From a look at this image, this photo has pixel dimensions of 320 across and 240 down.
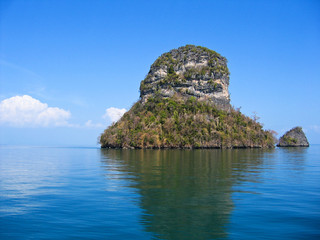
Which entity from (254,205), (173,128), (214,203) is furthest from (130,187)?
(173,128)

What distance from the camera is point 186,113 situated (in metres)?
135

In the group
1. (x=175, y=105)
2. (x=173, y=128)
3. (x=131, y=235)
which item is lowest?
(x=131, y=235)

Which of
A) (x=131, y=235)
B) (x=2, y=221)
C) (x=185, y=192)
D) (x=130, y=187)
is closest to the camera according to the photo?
(x=131, y=235)

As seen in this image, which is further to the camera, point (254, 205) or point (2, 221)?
point (254, 205)

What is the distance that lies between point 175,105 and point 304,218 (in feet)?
417

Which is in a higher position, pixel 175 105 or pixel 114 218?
pixel 175 105

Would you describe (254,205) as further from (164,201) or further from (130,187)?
(130,187)

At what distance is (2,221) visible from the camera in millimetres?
13016

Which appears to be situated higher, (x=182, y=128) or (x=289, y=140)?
(x=182, y=128)

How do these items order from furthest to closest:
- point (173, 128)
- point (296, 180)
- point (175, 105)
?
point (175, 105), point (173, 128), point (296, 180)

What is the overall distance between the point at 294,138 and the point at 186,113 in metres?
72.5

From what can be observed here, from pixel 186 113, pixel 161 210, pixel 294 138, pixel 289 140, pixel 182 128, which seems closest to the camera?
pixel 161 210

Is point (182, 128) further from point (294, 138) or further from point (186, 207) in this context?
point (186, 207)

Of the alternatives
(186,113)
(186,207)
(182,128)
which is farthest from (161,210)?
(186,113)
